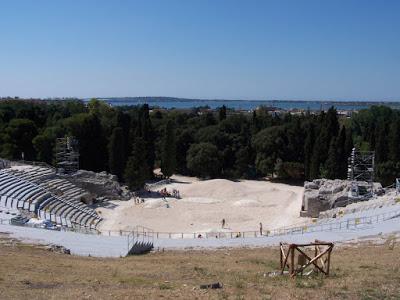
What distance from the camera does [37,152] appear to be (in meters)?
60.8

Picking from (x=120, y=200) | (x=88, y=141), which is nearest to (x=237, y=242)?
(x=120, y=200)

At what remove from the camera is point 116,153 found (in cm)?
5747

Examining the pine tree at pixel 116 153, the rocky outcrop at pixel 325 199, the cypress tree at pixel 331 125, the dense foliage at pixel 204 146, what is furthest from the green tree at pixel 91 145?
the cypress tree at pixel 331 125

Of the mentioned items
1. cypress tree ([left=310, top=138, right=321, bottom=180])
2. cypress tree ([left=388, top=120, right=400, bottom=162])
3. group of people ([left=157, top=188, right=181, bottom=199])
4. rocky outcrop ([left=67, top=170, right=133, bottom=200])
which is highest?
cypress tree ([left=388, top=120, right=400, bottom=162])

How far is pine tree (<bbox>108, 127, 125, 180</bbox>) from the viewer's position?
5681cm

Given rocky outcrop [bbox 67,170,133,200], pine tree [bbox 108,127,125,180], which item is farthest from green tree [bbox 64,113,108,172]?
rocky outcrop [bbox 67,170,133,200]

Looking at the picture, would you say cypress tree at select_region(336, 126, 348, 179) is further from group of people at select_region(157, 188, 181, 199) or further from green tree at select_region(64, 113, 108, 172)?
green tree at select_region(64, 113, 108, 172)

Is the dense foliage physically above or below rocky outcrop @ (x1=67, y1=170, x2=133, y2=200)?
above

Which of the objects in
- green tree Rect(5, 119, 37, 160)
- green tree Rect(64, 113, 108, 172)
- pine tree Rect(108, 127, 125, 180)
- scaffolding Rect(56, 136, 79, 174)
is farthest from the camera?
green tree Rect(5, 119, 37, 160)

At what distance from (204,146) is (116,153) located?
529 inches

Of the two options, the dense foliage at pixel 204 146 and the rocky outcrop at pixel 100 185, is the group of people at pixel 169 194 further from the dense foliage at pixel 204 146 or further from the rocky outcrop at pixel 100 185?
the rocky outcrop at pixel 100 185

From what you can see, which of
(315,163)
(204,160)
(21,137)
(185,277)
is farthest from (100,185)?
(185,277)

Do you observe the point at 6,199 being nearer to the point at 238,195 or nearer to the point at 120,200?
the point at 120,200

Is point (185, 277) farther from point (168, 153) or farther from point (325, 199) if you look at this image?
point (168, 153)
